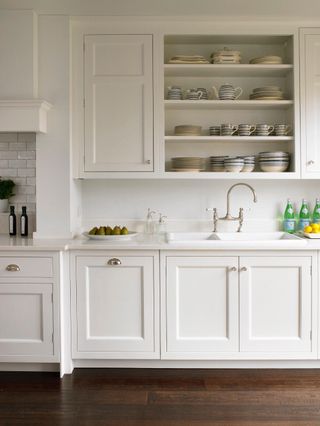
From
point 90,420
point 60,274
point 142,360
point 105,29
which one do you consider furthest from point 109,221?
point 90,420

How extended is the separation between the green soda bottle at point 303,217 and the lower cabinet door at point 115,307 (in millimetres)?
1221

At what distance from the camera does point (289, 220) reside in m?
3.98

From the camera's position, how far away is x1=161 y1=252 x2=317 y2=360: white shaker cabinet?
3404mm

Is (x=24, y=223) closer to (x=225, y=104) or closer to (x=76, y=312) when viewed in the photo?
(x=76, y=312)

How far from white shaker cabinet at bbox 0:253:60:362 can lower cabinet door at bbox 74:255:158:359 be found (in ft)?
0.53

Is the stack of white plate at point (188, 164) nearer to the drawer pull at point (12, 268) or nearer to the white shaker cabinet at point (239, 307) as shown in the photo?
the white shaker cabinet at point (239, 307)

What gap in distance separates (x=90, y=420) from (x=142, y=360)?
759mm

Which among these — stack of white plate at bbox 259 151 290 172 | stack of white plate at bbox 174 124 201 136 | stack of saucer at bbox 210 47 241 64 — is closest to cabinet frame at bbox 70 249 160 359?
stack of white plate at bbox 174 124 201 136

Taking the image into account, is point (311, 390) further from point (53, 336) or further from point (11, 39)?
point (11, 39)

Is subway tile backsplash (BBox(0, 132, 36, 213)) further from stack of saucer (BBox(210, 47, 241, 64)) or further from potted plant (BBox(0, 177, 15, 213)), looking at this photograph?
stack of saucer (BBox(210, 47, 241, 64))

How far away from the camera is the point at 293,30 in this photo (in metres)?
3.67

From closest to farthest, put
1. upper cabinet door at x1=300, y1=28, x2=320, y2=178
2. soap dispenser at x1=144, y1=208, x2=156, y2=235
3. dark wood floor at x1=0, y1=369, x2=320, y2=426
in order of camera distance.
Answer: dark wood floor at x1=0, y1=369, x2=320, y2=426 → upper cabinet door at x1=300, y1=28, x2=320, y2=178 → soap dispenser at x1=144, y1=208, x2=156, y2=235

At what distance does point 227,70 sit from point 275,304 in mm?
1641

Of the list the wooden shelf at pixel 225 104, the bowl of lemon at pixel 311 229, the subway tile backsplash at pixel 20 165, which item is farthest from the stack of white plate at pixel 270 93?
the subway tile backsplash at pixel 20 165
